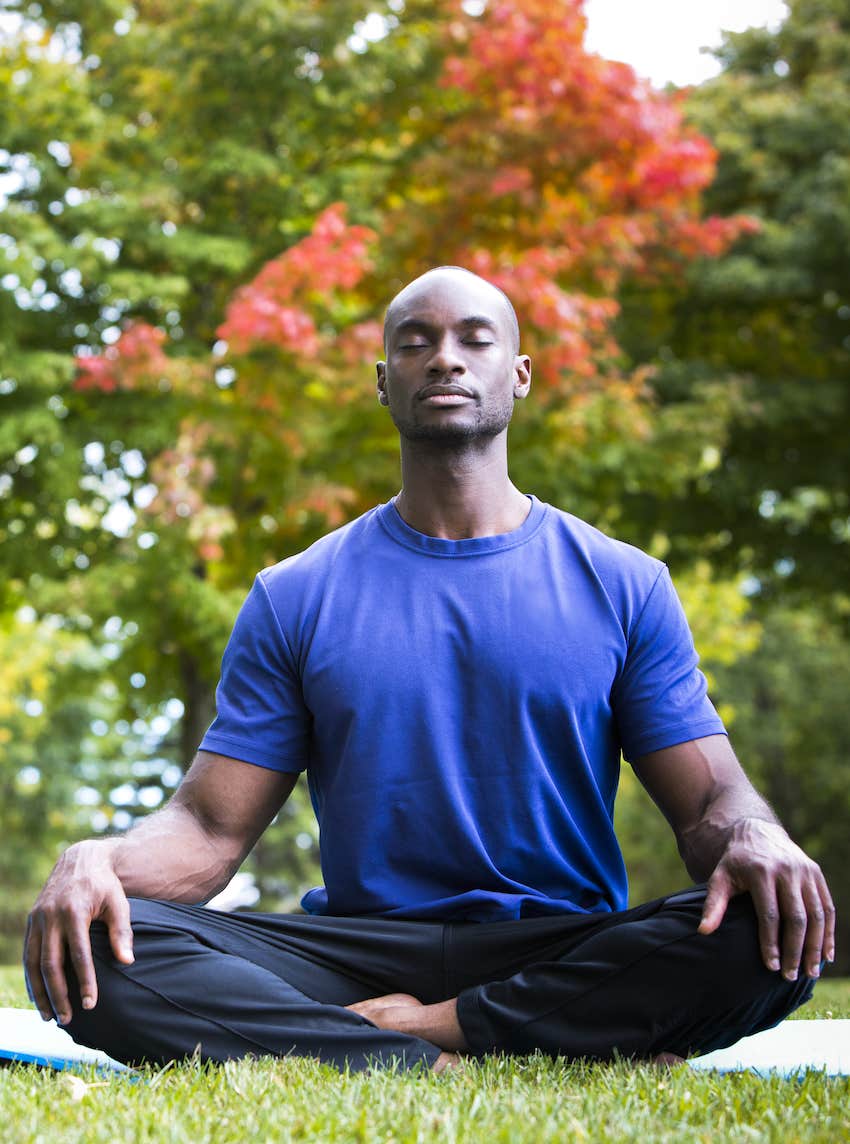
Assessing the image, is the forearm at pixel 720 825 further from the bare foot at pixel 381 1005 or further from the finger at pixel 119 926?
the finger at pixel 119 926

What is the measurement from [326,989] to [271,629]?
0.89 metres

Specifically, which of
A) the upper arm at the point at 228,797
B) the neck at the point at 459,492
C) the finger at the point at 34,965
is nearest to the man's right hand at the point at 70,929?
the finger at the point at 34,965

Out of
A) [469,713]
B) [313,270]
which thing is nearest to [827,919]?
[469,713]

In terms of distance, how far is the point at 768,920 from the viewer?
9.37 ft

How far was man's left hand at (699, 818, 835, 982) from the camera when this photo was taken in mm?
2859

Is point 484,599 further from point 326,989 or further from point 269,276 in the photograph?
point 269,276

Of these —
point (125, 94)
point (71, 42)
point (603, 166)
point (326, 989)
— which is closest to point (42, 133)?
point (125, 94)

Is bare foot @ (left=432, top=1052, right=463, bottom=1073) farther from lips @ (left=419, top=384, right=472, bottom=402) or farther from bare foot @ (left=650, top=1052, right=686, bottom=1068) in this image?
lips @ (left=419, top=384, right=472, bottom=402)

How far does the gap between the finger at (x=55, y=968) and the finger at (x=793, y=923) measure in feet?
4.87

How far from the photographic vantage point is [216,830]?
3438 millimetres

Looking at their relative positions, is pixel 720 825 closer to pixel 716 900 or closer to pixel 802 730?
pixel 716 900

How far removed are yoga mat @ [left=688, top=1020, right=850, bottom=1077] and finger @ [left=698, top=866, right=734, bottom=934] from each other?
12.5 inches

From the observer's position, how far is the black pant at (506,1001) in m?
2.97

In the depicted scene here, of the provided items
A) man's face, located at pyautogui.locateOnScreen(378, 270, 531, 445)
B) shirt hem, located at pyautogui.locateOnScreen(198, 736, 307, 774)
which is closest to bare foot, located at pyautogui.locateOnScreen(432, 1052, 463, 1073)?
shirt hem, located at pyautogui.locateOnScreen(198, 736, 307, 774)
